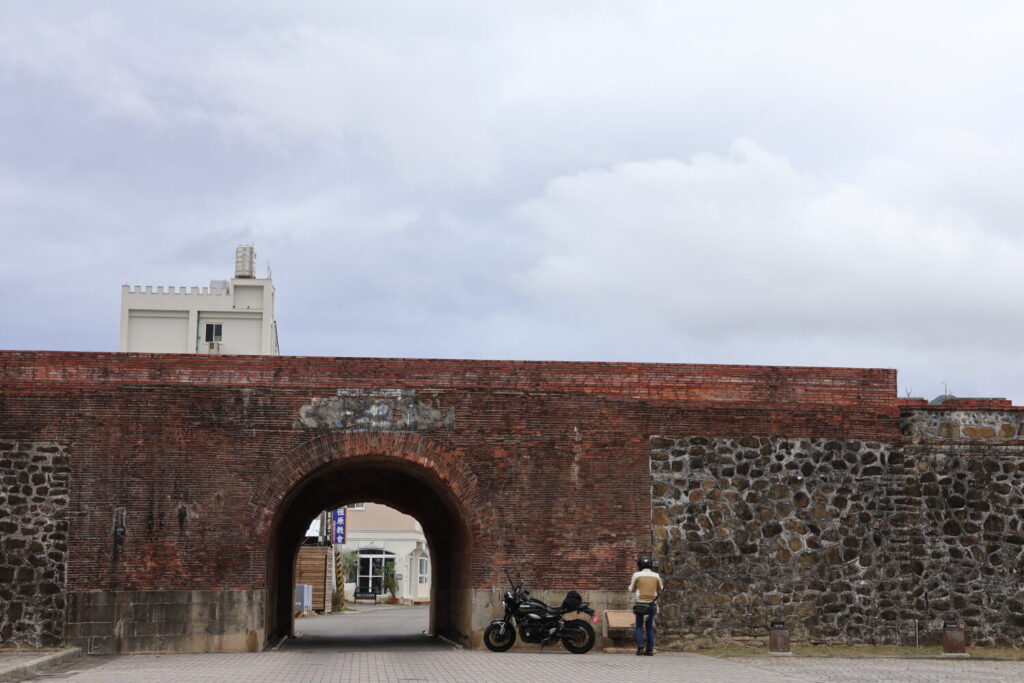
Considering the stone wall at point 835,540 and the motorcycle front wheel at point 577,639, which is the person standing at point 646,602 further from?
the stone wall at point 835,540

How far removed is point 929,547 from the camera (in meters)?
19.0

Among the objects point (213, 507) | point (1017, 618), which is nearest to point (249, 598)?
point (213, 507)

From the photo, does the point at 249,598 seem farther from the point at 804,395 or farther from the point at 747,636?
the point at 804,395

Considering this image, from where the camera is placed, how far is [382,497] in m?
23.4

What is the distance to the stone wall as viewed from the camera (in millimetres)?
18562

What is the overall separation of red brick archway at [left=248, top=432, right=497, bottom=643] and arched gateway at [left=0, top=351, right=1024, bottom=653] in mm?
52

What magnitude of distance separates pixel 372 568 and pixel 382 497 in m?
37.7

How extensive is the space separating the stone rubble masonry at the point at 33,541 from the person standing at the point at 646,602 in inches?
315

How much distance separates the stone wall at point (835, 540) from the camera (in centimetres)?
1856

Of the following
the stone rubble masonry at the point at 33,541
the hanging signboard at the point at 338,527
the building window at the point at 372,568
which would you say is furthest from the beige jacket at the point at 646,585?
the building window at the point at 372,568

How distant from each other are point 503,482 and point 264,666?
480cm

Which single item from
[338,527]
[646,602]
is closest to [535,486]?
[646,602]

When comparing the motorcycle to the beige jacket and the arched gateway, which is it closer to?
the arched gateway

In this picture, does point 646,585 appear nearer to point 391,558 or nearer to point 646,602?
point 646,602
